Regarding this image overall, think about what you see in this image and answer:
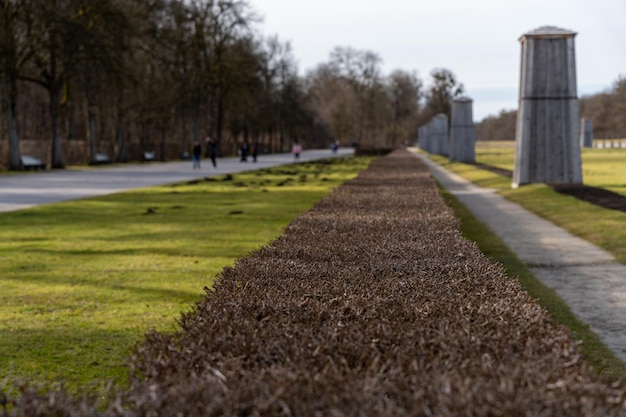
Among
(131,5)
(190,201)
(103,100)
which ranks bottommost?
(190,201)

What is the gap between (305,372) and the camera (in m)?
3.26

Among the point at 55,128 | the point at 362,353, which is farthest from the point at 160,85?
the point at 362,353

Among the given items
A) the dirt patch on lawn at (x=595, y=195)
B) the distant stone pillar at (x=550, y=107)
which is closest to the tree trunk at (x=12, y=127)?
the distant stone pillar at (x=550, y=107)

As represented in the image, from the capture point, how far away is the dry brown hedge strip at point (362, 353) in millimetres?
2988

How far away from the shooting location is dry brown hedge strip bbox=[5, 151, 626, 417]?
9.80 ft

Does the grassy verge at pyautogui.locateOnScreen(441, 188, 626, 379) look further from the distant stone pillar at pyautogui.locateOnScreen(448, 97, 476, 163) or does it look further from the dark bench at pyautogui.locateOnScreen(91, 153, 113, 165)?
the distant stone pillar at pyautogui.locateOnScreen(448, 97, 476, 163)

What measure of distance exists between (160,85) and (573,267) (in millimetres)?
51315

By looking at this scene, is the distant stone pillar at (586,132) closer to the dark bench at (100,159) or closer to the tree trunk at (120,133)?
the tree trunk at (120,133)

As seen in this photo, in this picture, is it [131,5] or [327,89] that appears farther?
[327,89]

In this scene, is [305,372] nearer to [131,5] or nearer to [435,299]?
[435,299]

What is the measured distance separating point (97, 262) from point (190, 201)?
38.9 ft

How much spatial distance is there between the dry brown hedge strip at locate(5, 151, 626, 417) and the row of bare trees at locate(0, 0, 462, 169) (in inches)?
1488

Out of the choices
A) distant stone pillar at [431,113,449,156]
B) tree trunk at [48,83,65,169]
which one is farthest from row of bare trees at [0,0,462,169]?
distant stone pillar at [431,113,449,156]

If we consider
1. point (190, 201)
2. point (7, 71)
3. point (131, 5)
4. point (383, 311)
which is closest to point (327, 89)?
point (131, 5)
